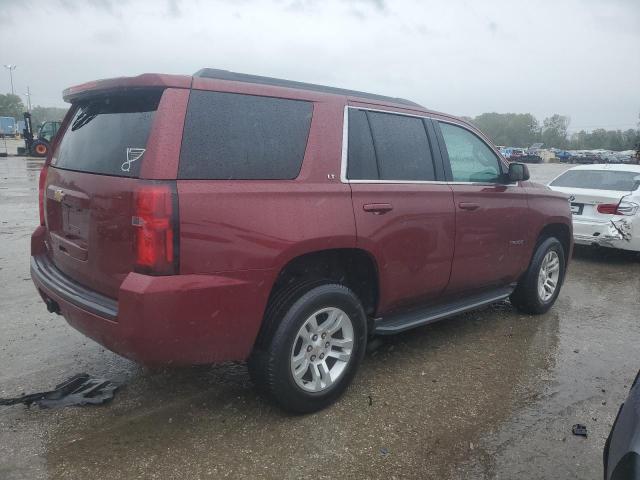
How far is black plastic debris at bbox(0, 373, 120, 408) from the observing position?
128 inches

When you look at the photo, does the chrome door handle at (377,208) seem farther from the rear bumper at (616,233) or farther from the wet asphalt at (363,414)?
the rear bumper at (616,233)

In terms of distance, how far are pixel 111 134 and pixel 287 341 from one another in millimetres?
1508

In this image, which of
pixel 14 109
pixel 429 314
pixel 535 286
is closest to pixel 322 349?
pixel 429 314

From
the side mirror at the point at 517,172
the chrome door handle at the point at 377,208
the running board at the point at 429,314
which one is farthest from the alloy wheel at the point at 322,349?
the side mirror at the point at 517,172

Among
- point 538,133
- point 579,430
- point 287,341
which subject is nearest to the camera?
point 287,341

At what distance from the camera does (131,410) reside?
3281 mm

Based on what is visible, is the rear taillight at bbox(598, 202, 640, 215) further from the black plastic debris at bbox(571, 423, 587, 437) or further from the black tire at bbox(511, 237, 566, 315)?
the black plastic debris at bbox(571, 423, 587, 437)

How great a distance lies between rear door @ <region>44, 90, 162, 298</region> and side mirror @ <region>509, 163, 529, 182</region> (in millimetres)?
3069

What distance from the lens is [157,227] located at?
2539mm

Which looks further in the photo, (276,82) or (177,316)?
(276,82)

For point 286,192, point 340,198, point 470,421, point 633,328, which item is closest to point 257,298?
point 286,192

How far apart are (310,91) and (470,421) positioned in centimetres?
225

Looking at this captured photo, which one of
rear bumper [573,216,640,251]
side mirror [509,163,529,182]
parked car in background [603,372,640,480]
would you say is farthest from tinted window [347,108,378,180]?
rear bumper [573,216,640,251]

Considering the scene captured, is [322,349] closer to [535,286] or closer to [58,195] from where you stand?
[58,195]
